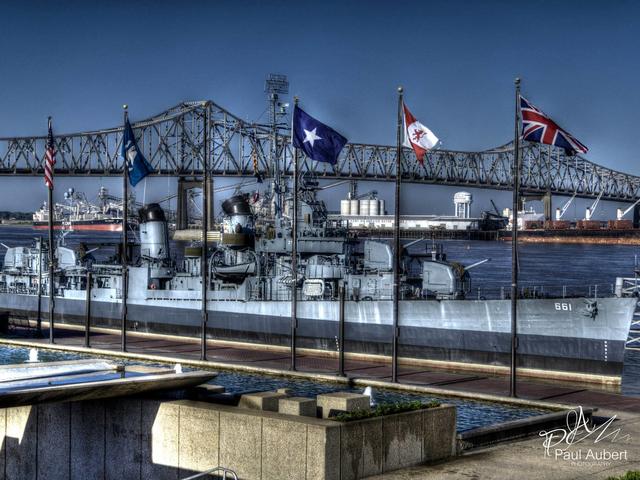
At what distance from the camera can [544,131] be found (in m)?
28.3

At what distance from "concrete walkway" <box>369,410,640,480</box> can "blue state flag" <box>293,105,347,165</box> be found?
14.0 meters

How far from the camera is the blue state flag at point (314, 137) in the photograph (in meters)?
32.7

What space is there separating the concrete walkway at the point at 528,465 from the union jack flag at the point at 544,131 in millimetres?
9654

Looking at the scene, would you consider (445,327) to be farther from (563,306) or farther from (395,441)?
(395,441)

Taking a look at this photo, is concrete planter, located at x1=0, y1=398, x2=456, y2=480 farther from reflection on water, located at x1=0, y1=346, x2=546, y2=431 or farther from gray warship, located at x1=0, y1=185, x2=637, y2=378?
gray warship, located at x1=0, y1=185, x2=637, y2=378

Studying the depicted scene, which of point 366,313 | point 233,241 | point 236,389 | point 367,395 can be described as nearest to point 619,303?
point 366,313

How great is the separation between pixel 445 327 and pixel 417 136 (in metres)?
14.9

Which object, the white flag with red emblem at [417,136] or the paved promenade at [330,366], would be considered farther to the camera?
the paved promenade at [330,366]

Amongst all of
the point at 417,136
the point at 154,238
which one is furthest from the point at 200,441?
the point at 154,238

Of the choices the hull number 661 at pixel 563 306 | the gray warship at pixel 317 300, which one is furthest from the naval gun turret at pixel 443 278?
the hull number 661 at pixel 563 306

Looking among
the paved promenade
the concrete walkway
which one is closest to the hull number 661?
the paved promenade

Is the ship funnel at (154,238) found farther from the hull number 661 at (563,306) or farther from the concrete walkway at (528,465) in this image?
the concrete walkway at (528,465)

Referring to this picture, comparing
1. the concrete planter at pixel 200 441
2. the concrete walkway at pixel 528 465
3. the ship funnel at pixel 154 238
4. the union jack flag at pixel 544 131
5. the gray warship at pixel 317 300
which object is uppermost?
the union jack flag at pixel 544 131

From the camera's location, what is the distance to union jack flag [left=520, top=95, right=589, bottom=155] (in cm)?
2820
